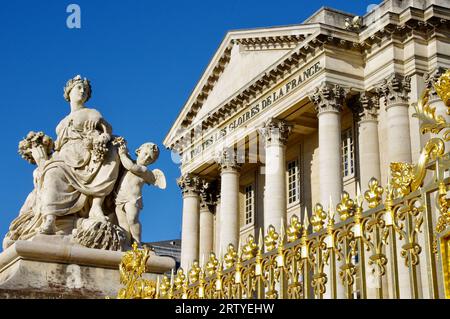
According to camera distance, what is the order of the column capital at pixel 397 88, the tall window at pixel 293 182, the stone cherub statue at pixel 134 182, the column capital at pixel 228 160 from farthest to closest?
the column capital at pixel 228 160
the tall window at pixel 293 182
the column capital at pixel 397 88
the stone cherub statue at pixel 134 182

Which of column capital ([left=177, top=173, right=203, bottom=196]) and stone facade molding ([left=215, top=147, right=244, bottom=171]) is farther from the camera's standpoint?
column capital ([left=177, top=173, right=203, bottom=196])

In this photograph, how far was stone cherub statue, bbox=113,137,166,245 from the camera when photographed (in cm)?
870

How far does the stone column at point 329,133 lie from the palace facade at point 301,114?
0.04 m

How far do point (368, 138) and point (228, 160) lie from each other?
8719 millimetres

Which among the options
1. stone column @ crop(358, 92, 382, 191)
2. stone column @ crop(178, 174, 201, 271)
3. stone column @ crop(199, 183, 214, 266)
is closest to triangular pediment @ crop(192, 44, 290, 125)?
stone column @ crop(178, 174, 201, 271)

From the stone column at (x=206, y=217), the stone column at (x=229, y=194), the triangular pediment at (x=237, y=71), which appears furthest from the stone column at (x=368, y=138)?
the stone column at (x=206, y=217)

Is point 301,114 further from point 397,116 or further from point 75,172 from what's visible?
point 75,172

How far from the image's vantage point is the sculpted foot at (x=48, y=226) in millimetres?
8273

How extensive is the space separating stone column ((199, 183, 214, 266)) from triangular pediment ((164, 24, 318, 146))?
3.27m

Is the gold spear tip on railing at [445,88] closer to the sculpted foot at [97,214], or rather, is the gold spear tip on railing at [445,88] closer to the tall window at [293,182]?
the sculpted foot at [97,214]

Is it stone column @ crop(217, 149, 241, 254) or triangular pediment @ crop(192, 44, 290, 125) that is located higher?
triangular pediment @ crop(192, 44, 290, 125)

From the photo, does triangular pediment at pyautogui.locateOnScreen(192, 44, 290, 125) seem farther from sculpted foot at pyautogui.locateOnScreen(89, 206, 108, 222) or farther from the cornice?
sculpted foot at pyautogui.locateOnScreen(89, 206, 108, 222)

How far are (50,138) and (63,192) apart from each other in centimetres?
97
